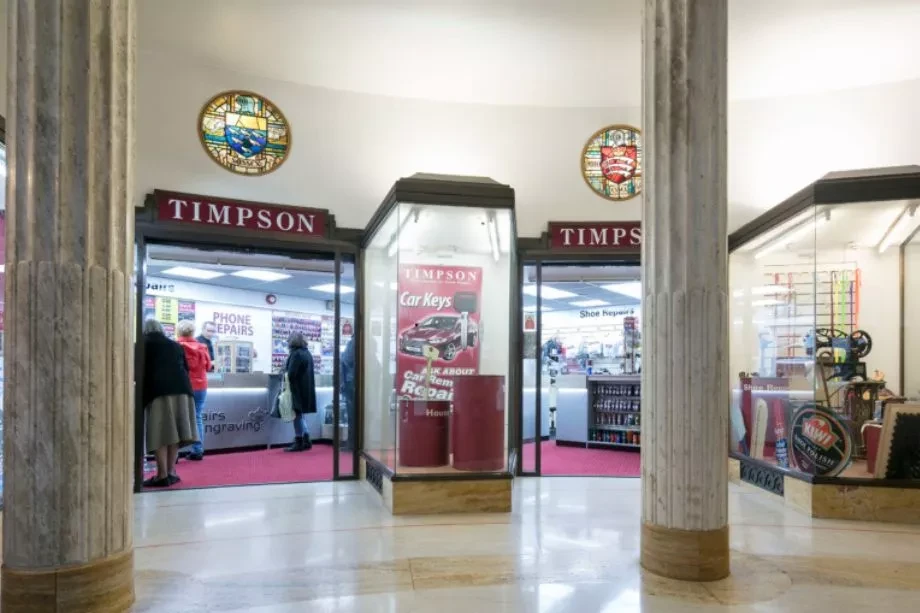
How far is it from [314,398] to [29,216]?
5847mm

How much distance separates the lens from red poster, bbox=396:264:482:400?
19.2 feet

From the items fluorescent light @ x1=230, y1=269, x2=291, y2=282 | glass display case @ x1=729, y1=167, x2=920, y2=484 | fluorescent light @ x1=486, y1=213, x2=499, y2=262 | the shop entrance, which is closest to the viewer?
glass display case @ x1=729, y1=167, x2=920, y2=484

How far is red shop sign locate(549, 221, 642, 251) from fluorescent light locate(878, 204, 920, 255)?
2.19 metres

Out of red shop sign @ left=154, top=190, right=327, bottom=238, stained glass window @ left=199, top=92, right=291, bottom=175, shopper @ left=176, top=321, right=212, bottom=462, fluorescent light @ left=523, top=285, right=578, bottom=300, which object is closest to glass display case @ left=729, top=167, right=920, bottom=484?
red shop sign @ left=154, top=190, right=327, bottom=238

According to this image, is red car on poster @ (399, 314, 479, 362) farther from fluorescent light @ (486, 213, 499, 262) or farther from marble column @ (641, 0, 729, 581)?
marble column @ (641, 0, 729, 581)

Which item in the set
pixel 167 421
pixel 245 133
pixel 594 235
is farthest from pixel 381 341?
pixel 594 235

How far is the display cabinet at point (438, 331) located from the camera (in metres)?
5.28

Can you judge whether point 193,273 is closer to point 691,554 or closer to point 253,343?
point 253,343

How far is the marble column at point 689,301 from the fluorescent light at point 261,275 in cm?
739

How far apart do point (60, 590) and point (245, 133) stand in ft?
14.6

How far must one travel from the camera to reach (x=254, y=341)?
1080 cm

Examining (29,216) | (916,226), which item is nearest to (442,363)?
(29,216)

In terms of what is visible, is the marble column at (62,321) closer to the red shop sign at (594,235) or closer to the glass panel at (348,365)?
the glass panel at (348,365)

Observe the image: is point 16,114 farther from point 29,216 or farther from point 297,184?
point 297,184
